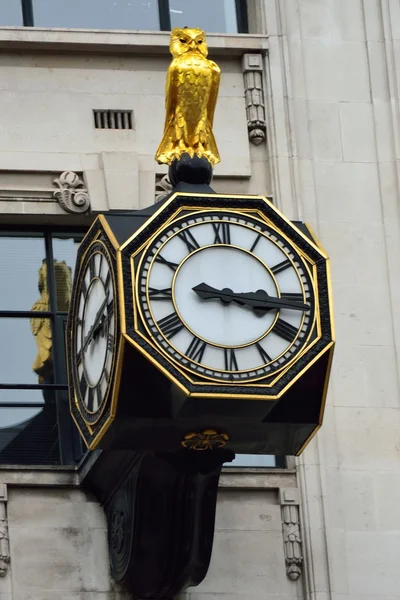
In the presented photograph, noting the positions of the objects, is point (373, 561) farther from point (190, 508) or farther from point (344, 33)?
point (344, 33)

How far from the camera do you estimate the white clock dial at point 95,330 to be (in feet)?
50.8

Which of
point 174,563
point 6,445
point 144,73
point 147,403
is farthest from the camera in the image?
point 144,73

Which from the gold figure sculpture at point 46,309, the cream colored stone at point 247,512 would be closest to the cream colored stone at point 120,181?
the gold figure sculpture at point 46,309

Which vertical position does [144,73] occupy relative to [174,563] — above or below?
above

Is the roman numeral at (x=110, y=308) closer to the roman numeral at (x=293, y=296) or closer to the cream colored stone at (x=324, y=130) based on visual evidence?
the roman numeral at (x=293, y=296)

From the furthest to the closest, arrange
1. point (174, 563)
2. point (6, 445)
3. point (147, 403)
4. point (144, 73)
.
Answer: point (144, 73), point (6, 445), point (174, 563), point (147, 403)

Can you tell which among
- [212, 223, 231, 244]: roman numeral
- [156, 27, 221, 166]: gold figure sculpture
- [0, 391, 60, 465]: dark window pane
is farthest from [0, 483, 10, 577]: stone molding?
[156, 27, 221, 166]: gold figure sculpture

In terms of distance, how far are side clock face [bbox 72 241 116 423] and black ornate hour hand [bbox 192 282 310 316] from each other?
61cm

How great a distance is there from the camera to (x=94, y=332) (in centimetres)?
1585

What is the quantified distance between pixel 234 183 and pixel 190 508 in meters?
3.19

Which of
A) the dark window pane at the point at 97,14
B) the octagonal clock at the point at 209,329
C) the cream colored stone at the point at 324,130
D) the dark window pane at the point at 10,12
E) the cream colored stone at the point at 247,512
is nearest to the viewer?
the octagonal clock at the point at 209,329

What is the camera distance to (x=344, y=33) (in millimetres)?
18594

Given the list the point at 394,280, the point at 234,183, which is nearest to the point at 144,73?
the point at 234,183

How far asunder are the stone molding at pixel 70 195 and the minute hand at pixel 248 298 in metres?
2.60
